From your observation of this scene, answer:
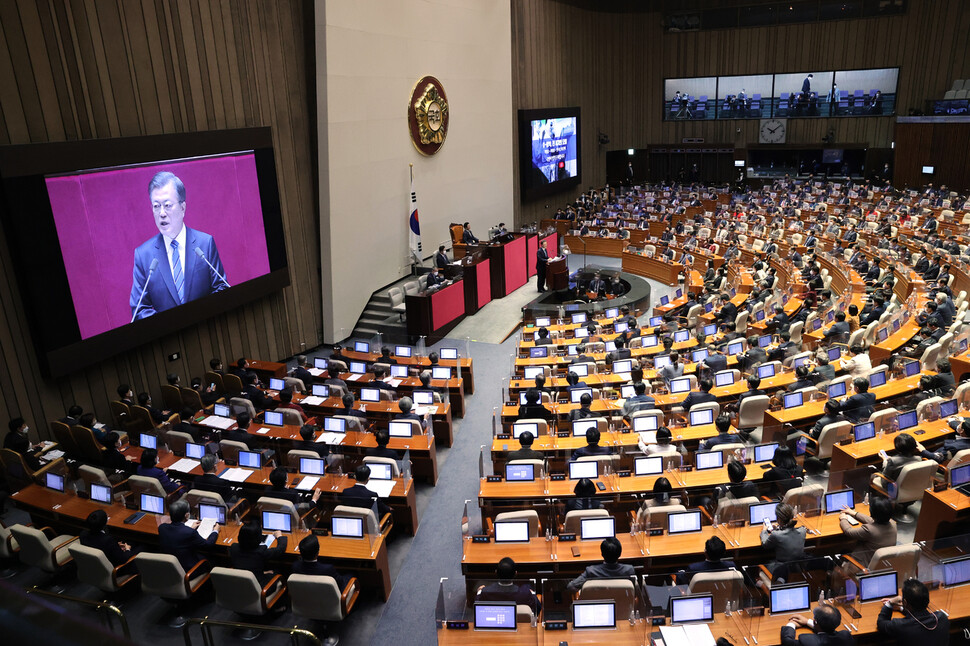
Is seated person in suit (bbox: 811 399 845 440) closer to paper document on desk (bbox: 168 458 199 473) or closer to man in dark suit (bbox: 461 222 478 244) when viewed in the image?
paper document on desk (bbox: 168 458 199 473)

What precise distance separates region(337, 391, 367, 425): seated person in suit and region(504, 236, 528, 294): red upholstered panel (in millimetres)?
9299

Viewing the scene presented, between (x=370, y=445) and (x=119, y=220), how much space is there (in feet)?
18.1

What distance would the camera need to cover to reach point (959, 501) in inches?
272

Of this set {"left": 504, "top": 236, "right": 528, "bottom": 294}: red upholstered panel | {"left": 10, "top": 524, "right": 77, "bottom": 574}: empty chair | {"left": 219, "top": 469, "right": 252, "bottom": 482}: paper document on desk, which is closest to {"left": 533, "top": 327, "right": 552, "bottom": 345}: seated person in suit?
{"left": 504, "top": 236, "right": 528, "bottom": 294}: red upholstered panel

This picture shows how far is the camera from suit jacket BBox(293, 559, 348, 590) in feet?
21.2

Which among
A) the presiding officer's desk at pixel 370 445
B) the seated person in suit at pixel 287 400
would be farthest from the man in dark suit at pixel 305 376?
the presiding officer's desk at pixel 370 445

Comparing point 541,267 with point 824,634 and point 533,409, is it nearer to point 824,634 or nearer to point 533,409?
point 533,409

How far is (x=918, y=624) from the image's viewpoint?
5211 millimetres

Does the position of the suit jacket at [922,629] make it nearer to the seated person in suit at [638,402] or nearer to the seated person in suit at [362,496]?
the seated person in suit at [638,402]

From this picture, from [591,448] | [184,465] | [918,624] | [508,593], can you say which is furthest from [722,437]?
[184,465]

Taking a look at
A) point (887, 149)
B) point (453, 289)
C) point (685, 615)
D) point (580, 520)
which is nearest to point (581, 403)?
point (580, 520)

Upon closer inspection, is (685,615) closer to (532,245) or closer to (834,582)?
(834,582)

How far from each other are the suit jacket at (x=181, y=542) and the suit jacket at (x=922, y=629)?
6.26m

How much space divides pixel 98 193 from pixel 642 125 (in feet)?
91.8
